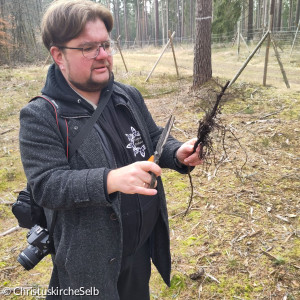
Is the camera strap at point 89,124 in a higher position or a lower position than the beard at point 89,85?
lower

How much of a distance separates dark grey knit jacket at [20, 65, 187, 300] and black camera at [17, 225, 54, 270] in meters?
0.14

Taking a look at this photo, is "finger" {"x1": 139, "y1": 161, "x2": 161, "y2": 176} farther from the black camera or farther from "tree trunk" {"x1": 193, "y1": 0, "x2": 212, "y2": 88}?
"tree trunk" {"x1": 193, "y1": 0, "x2": 212, "y2": 88}

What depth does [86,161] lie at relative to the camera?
138 centimetres

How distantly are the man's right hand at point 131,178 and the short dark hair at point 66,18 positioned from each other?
28.7 inches

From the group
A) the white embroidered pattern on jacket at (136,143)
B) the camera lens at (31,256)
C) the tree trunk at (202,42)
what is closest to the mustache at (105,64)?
the white embroidered pattern on jacket at (136,143)

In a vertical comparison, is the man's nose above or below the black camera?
above

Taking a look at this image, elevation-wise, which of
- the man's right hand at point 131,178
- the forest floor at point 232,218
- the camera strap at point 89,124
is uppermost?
the camera strap at point 89,124

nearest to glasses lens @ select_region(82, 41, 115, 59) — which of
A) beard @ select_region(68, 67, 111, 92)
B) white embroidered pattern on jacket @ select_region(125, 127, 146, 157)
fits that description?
beard @ select_region(68, 67, 111, 92)

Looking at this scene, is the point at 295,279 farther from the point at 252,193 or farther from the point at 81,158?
the point at 81,158

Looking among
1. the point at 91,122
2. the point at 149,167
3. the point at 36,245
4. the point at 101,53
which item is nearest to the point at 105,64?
the point at 101,53

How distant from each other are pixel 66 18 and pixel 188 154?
1.01 meters

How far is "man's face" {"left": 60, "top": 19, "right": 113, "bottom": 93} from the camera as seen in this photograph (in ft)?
4.74

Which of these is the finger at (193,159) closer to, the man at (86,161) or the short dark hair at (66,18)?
the man at (86,161)

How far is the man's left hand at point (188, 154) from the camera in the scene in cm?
177
